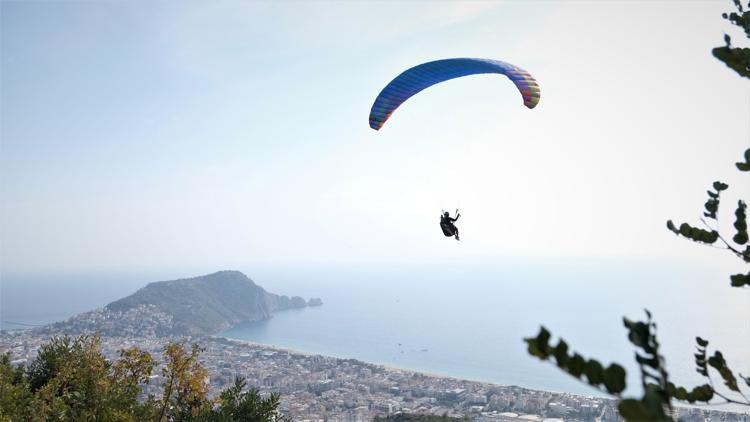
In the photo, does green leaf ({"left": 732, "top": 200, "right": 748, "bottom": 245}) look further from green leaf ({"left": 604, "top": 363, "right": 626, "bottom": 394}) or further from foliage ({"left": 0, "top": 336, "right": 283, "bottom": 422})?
foliage ({"left": 0, "top": 336, "right": 283, "bottom": 422})

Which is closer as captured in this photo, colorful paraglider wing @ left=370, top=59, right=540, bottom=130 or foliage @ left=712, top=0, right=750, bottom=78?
foliage @ left=712, top=0, right=750, bottom=78

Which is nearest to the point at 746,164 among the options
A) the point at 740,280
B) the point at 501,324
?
the point at 740,280

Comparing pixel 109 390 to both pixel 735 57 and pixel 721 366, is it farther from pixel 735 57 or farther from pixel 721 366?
pixel 735 57

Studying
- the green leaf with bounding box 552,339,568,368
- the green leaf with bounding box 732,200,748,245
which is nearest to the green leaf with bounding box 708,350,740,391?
the green leaf with bounding box 732,200,748,245

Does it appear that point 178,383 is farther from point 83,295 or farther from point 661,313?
point 83,295

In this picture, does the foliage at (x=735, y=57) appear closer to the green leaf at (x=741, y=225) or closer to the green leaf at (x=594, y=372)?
the green leaf at (x=741, y=225)

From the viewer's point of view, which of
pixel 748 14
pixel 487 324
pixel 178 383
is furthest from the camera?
pixel 487 324

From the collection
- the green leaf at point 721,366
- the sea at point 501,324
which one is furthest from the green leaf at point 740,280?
the sea at point 501,324

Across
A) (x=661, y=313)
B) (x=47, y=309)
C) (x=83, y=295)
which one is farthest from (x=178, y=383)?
(x=83, y=295)
